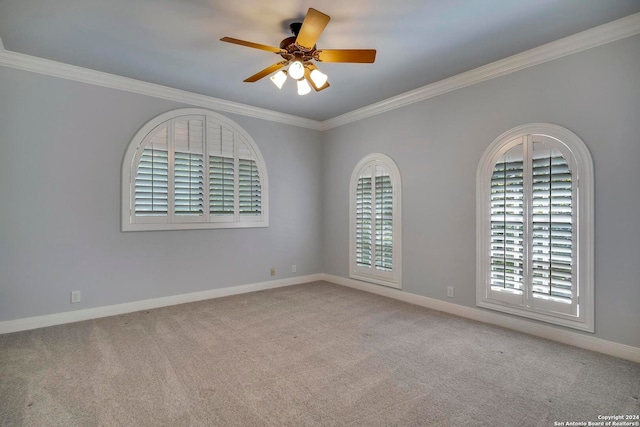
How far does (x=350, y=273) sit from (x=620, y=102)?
3821 millimetres

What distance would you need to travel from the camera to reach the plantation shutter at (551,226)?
3.03 meters

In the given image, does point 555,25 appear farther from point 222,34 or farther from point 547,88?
point 222,34

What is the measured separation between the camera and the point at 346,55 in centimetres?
270

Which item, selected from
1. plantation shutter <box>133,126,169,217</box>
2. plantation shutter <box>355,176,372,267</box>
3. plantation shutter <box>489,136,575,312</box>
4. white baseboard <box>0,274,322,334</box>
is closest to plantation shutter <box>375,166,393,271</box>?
plantation shutter <box>355,176,372,267</box>

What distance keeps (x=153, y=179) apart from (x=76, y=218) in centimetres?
93

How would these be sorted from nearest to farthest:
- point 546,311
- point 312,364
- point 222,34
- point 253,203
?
point 312,364
point 222,34
point 546,311
point 253,203

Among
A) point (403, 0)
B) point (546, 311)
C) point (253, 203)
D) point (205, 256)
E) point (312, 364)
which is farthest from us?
point (253, 203)

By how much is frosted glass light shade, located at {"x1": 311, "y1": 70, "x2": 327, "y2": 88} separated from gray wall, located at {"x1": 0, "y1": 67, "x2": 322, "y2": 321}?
2271 mm

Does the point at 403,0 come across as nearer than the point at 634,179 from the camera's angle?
Yes

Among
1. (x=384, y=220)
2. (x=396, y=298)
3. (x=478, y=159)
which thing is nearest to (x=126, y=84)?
(x=384, y=220)

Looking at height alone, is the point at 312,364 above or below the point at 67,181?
below

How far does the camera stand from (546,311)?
3.18m

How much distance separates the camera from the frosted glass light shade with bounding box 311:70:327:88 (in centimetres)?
291

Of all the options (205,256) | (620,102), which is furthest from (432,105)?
(205,256)
